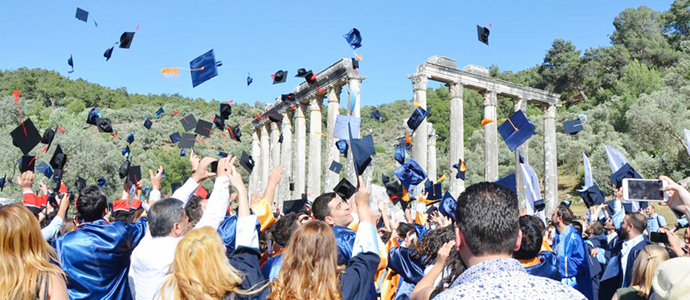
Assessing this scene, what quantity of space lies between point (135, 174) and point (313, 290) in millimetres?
9159

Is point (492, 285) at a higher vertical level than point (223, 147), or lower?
lower

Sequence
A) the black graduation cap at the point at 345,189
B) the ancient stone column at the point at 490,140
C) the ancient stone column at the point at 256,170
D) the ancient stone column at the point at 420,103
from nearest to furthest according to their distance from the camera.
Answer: the black graduation cap at the point at 345,189, the ancient stone column at the point at 420,103, the ancient stone column at the point at 490,140, the ancient stone column at the point at 256,170

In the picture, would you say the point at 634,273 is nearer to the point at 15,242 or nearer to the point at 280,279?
the point at 280,279

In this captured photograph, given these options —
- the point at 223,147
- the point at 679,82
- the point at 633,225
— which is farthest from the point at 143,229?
the point at 223,147

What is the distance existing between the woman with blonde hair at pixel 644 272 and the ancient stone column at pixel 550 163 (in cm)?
3428


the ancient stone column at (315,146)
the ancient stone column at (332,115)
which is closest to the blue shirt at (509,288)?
Answer: the ancient stone column at (332,115)

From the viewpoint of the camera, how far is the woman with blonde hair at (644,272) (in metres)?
4.71

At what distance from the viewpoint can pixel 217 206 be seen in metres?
4.64

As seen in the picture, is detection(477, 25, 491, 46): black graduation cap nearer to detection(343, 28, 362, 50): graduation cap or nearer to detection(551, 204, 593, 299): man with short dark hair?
detection(343, 28, 362, 50): graduation cap

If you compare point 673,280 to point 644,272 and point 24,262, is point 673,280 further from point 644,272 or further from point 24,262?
point 24,262

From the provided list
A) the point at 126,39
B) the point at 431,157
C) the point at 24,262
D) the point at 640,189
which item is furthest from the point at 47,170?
the point at 431,157

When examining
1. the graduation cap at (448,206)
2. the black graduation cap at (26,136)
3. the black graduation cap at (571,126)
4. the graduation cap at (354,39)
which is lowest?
the graduation cap at (448,206)

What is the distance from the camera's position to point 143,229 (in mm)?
5527

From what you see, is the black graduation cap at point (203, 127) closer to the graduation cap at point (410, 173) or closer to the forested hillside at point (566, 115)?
the graduation cap at point (410, 173)
